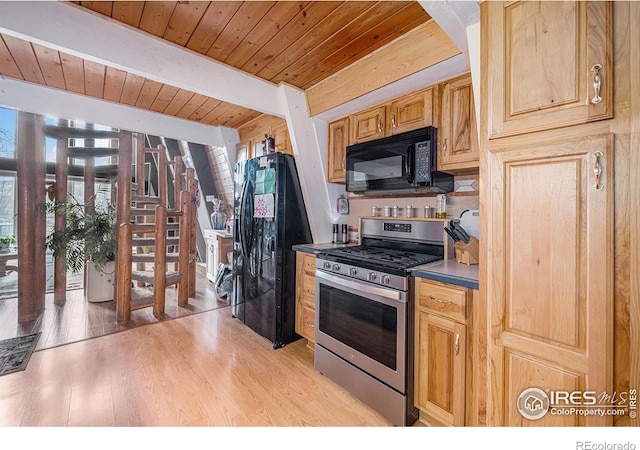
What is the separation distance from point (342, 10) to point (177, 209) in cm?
308

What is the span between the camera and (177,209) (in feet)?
11.9

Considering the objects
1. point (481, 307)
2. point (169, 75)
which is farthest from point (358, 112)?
point (481, 307)

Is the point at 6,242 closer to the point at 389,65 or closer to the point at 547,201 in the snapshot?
the point at 389,65

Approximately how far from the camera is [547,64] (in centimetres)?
102

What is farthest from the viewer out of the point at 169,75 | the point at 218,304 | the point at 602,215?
the point at 218,304

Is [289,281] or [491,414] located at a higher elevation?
[289,281]

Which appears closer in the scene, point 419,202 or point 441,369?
point 441,369

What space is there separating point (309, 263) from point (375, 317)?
0.86m

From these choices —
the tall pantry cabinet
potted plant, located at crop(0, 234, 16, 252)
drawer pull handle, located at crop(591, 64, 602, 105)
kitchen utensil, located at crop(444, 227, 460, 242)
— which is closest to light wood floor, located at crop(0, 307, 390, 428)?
the tall pantry cabinet

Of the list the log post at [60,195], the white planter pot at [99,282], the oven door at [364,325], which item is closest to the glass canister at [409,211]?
the oven door at [364,325]

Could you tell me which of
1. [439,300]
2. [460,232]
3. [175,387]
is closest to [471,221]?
[460,232]

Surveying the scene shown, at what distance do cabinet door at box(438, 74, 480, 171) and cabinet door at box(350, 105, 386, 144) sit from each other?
19.1 inches

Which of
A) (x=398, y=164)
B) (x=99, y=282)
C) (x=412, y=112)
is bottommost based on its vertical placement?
(x=99, y=282)

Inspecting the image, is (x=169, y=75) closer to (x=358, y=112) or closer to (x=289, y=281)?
(x=358, y=112)
